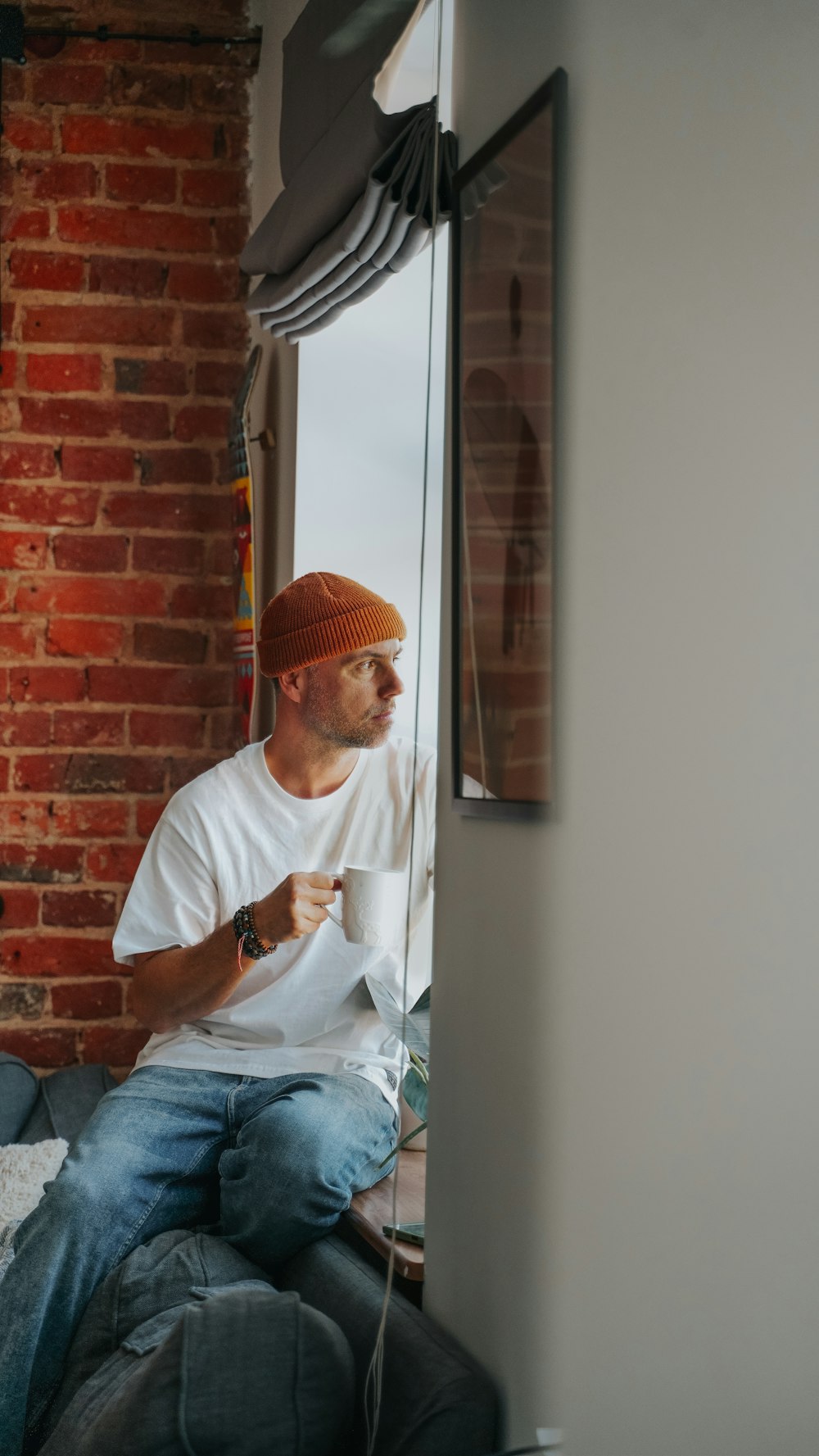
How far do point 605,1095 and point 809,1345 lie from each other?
0.70 feet

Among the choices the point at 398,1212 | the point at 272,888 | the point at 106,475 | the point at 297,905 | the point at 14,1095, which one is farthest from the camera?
the point at 106,475

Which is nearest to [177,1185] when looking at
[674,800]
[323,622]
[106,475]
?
[323,622]

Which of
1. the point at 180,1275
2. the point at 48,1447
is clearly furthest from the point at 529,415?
the point at 48,1447

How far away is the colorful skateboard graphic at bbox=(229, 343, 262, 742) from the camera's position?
2.32m

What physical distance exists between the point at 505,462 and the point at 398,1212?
2.76ft

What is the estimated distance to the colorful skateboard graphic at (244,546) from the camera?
232 cm

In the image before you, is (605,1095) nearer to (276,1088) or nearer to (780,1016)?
(780,1016)

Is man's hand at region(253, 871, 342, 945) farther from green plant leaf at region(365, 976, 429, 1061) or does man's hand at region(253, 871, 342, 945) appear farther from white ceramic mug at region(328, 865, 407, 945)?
green plant leaf at region(365, 976, 429, 1061)

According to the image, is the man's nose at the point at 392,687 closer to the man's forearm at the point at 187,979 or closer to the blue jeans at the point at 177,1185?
the man's forearm at the point at 187,979

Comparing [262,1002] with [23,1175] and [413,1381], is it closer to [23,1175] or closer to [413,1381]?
[23,1175]

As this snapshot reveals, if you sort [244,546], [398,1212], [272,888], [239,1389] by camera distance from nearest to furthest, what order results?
[239,1389], [398,1212], [272,888], [244,546]

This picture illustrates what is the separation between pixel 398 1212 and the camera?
1319 mm

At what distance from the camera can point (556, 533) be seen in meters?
0.93

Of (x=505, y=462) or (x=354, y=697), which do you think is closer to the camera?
(x=505, y=462)
